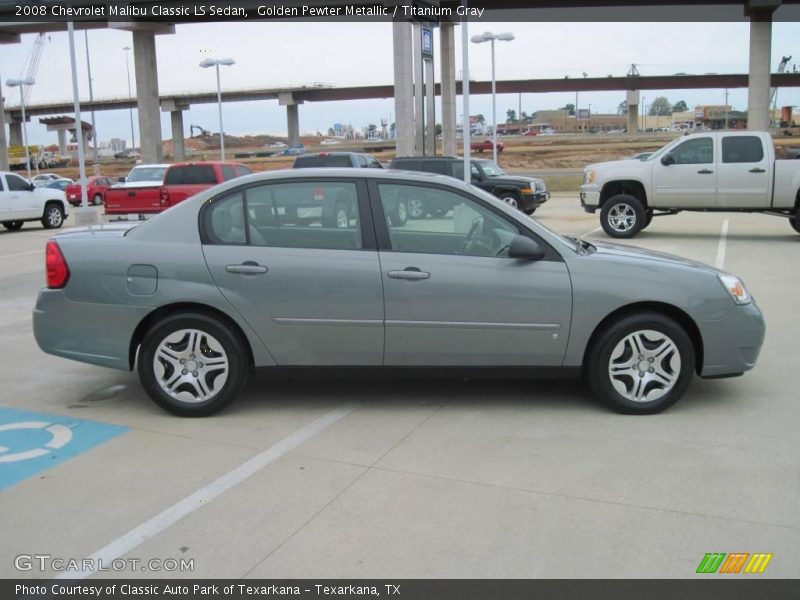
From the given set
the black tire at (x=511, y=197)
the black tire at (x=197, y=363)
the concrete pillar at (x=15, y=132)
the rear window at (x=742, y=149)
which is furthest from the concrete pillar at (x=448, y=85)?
the concrete pillar at (x=15, y=132)

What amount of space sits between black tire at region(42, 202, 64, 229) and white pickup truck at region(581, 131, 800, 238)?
16.0 meters

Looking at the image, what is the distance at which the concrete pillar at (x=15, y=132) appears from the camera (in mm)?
113375

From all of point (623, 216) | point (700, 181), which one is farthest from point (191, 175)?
point (700, 181)

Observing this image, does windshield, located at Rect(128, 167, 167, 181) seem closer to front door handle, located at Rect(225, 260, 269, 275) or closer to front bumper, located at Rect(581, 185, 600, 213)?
front bumper, located at Rect(581, 185, 600, 213)

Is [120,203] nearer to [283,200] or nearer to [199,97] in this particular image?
[283,200]

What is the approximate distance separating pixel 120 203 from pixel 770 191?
15.9 metres

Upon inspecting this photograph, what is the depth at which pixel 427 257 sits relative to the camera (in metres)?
5.27

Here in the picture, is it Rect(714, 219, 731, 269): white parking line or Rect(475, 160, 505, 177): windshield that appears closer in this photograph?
Rect(714, 219, 731, 269): white parking line

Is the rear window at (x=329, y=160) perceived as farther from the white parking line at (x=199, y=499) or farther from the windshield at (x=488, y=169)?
the white parking line at (x=199, y=499)

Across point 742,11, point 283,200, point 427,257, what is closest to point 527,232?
point 427,257

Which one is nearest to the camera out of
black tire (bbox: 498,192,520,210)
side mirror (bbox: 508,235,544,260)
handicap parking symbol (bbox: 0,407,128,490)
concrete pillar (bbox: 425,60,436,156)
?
handicap parking symbol (bbox: 0,407,128,490)

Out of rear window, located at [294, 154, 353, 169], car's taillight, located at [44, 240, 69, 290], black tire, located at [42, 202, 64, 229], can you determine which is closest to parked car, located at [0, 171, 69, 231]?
black tire, located at [42, 202, 64, 229]

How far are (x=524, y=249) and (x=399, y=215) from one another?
0.90 metres

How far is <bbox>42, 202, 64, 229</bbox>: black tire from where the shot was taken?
23.2 meters
